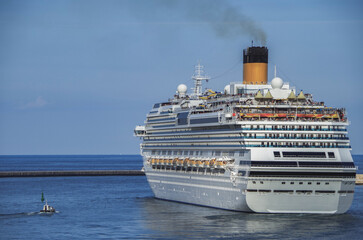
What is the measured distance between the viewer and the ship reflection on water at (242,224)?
59.4 metres

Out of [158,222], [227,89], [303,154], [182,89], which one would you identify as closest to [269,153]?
[303,154]

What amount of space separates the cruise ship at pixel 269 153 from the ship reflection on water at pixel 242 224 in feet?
2.90

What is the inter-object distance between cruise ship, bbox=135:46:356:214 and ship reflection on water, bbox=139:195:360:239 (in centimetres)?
88

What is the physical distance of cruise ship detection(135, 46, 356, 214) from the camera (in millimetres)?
64688

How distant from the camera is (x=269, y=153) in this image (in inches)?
2562

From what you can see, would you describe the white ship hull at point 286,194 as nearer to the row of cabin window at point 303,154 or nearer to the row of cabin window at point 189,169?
the row of cabin window at point 189,169

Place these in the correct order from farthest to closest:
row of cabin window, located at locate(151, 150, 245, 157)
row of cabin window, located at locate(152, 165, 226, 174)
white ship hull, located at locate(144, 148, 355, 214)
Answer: row of cabin window, located at locate(152, 165, 226, 174)
row of cabin window, located at locate(151, 150, 245, 157)
white ship hull, located at locate(144, 148, 355, 214)

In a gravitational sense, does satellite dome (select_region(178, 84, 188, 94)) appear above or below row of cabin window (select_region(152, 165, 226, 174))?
above

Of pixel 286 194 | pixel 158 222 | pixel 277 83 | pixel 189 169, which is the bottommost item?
pixel 158 222

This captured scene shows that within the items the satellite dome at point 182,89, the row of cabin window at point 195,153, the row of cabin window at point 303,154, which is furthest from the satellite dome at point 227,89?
the row of cabin window at point 303,154

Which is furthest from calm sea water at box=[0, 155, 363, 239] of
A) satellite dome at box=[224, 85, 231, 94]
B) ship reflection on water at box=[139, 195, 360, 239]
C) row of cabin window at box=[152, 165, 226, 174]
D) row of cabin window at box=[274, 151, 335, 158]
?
satellite dome at box=[224, 85, 231, 94]

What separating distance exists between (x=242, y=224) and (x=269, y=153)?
6.37 m

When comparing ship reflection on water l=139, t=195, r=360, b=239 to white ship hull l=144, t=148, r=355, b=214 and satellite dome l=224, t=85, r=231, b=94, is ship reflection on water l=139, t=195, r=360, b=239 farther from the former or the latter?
satellite dome l=224, t=85, r=231, b=94

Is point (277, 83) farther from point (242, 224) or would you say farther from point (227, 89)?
point (242, 224)
